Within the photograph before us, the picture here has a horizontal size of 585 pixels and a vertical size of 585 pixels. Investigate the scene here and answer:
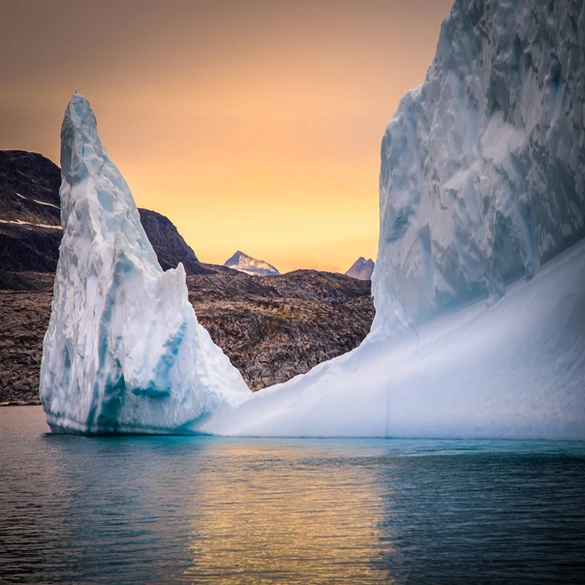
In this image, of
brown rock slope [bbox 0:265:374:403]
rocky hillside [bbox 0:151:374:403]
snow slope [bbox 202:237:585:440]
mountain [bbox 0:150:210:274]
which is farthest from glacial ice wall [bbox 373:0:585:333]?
mountain [bbox 0:150:210:274]

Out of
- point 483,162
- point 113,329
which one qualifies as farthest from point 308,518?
point 113,329

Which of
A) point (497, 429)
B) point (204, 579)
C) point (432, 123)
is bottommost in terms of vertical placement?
point (204, 579)

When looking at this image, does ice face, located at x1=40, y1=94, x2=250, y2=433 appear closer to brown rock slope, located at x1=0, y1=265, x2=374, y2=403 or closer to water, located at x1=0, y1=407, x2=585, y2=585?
water, located at x1=0, y1=407, x2=585, y2=585

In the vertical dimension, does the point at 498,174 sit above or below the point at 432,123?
below

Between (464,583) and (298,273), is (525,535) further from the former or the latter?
(298,273)

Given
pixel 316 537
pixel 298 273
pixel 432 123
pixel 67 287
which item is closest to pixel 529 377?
pixel 432 123

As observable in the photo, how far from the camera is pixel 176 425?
24.8 metres

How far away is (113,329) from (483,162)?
1193 cm

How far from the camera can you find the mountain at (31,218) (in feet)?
504

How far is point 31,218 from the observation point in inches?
6688

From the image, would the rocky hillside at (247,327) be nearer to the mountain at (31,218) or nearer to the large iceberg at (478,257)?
the mountain at (31,218)

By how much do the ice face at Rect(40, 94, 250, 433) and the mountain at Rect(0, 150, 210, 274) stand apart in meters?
122

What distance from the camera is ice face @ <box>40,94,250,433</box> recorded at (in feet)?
79.6

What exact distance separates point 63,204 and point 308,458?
16531 millimetres
